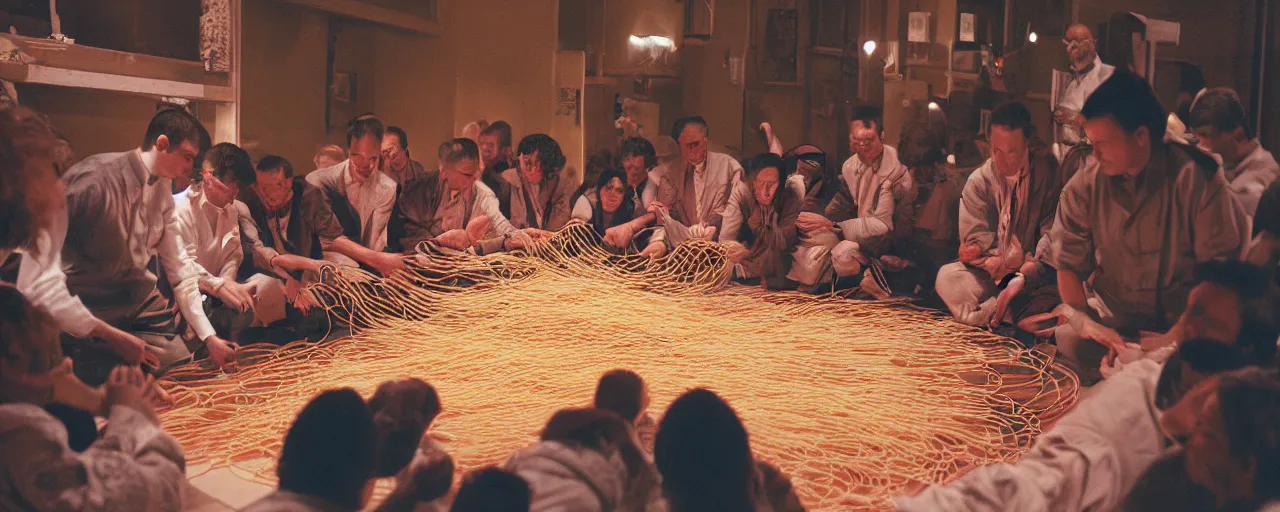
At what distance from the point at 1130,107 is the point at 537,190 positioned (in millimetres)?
2349

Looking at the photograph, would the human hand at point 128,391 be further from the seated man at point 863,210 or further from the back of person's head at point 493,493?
the seated man at point 863,210

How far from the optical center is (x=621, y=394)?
97.7 inches

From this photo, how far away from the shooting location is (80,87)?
8.54ft

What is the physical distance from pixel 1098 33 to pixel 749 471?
1525 millimetres

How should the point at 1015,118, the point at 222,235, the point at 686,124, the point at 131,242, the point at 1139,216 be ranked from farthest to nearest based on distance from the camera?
the point at 686,124, the point at 222,235, the point at 1015,118, the point at 131,242, the point at 1139,216

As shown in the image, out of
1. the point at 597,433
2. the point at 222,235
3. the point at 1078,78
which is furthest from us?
the point at 222,235

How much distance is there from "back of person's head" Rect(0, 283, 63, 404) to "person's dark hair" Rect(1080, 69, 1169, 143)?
2.40 metres

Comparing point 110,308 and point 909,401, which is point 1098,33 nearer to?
point 909,401

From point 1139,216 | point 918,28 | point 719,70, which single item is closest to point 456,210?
point 719,70

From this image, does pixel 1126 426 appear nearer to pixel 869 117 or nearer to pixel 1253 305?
pixel 1253 305

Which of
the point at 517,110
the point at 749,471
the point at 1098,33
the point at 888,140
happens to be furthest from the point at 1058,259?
the point at 517,110

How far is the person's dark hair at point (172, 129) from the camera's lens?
2518mm

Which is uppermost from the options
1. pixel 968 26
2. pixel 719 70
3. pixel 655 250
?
pixel 968 26

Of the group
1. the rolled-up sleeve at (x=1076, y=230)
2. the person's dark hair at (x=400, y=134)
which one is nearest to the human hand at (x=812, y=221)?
the rolled-up sleeve at (x=1076, y=230)
